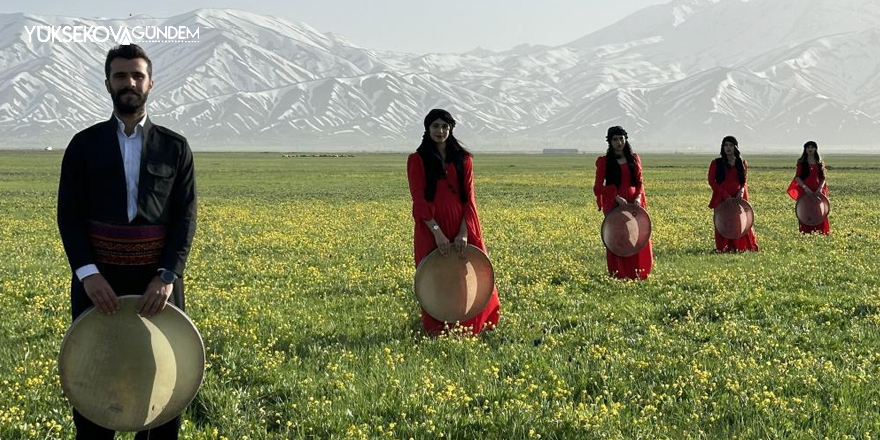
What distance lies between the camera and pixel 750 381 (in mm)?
6320

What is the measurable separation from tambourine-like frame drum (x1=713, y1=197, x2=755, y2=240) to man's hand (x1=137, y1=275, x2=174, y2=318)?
42.0 feet

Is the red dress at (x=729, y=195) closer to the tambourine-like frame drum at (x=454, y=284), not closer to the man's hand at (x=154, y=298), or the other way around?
the tambourine-like frame drum at (x=454, y=284)

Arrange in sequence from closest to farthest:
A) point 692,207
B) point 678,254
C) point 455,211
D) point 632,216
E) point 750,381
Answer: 1. point 750,381
2. point 455,211
3. point 632,216
4. point 678,254
5. point 692,207

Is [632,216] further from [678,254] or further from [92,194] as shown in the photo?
[92,194]

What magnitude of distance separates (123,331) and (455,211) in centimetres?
421

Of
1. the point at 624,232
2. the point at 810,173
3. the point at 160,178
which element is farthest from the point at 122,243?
the point at 810,173

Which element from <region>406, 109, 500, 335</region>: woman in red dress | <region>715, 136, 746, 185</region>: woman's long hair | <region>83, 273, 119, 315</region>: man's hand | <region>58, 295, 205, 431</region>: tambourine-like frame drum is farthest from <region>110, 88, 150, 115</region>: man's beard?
<region>715, 136, 746, 185</region>: woman's long hair

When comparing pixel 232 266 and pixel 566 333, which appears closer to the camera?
pixel 566 333

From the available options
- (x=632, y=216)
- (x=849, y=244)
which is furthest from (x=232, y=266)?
(x=849, y=244)

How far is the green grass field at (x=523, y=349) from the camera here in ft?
18.3

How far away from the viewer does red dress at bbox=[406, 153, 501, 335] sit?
26.0 ft

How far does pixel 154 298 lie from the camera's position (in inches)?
176

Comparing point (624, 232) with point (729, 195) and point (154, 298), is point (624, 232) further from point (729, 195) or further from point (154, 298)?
point (154, 298)

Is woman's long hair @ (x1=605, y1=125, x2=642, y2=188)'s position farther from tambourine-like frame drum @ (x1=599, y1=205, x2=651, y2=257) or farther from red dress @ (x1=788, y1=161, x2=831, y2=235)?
red dress @ (x1=788, y1=161, x2=831, y2=235)
